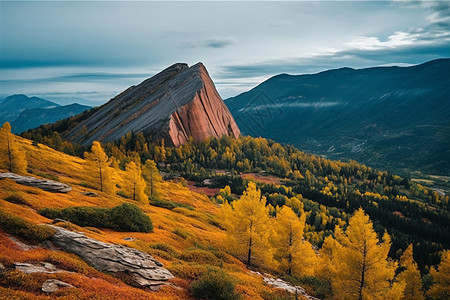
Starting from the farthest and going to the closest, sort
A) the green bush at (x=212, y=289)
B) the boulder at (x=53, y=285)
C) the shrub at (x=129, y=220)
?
the shrub at (x=129, y=220), the green bush at (x=212, y=289), the boulder at (x=53, y=285)

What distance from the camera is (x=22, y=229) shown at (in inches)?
812

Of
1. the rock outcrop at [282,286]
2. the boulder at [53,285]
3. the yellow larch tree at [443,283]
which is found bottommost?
the yellow larch tree at [443,283]

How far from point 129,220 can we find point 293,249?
25508mm

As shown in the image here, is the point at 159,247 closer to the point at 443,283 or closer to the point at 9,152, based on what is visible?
the point at 9,152

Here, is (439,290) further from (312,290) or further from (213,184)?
(213,184)

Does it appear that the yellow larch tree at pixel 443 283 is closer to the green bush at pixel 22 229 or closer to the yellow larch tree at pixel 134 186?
the yellow larch tree at pixel 134 186

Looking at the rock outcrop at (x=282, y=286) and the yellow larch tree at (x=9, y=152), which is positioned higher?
the yellow larch tree at (x=9, y=152)

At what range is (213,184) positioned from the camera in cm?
15300

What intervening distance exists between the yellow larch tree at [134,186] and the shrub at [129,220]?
66.8 ft

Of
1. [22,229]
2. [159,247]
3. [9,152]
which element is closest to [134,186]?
[9,152]

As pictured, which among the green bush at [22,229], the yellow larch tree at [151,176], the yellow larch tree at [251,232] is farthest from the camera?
the yellow larch tree at [151,176]

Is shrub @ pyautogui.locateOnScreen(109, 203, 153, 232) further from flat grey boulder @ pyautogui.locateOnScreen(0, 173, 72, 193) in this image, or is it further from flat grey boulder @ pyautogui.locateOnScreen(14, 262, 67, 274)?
flat grey boulder @ pyautogui.locateOnScreen(14, 262, 67, 274)

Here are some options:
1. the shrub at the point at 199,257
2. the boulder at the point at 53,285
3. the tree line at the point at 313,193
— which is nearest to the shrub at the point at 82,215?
the shrub at the point at 199,257

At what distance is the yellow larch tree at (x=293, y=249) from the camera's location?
44.0m
